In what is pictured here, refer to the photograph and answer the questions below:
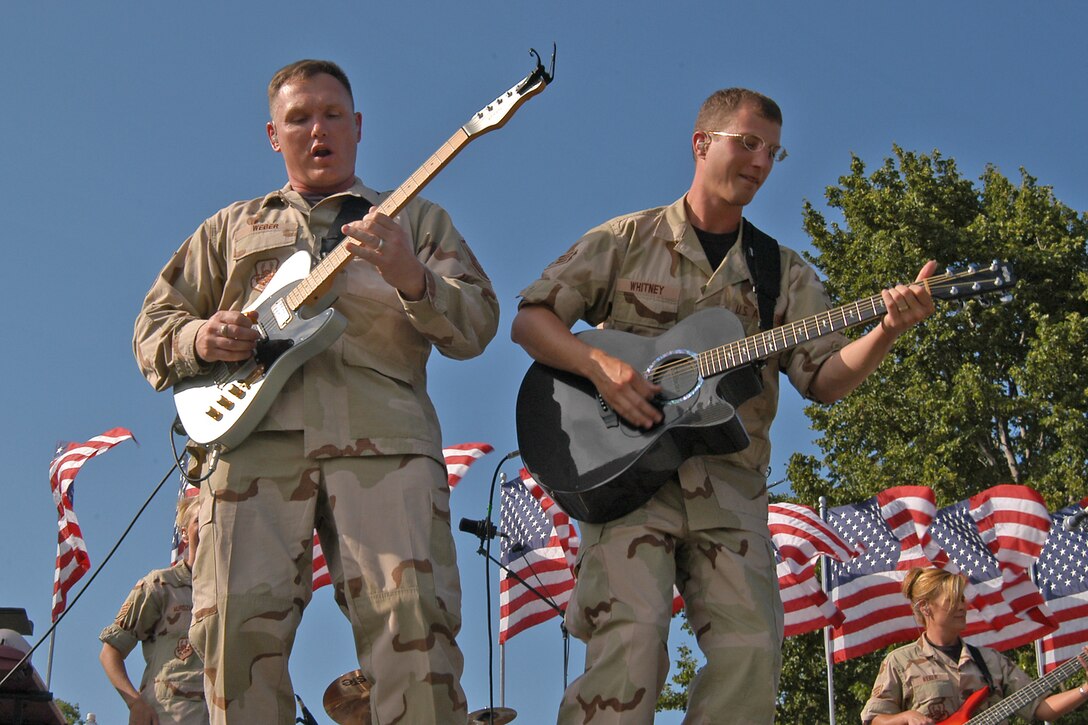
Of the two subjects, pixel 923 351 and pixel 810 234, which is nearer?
pixel 923 351

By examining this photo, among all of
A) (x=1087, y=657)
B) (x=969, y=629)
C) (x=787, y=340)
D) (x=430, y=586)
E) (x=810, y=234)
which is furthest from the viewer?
(x=810, y=234)

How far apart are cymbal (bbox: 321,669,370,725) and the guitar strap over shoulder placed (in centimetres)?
419

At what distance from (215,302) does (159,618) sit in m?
4.08

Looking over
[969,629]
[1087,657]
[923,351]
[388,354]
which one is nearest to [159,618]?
[388,354]

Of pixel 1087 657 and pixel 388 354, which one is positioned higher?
pixel 388 354

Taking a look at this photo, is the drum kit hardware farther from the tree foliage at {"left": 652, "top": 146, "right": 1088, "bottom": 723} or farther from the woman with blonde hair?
the tree foliage at {"left": 652, "top": 146, "right": 1088, "bottom": 723}

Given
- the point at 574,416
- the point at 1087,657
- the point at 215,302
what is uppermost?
the point at 215,302

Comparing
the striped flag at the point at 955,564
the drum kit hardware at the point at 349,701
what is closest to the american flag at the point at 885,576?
the striped flag at the point at 955,564

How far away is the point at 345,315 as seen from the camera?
4.49 m

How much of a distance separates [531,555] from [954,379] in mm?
14086

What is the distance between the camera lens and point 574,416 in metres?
4.76

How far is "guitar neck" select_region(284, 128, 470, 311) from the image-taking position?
4.38 meters

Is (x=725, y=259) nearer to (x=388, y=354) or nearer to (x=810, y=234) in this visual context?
(x=388, y=354)

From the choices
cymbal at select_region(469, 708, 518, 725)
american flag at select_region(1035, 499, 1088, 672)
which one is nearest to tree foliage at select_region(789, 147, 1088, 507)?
american flag at select_region(1035, 499, 1088, 672)
